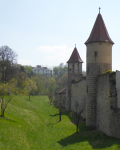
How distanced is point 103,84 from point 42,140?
7.77 metres

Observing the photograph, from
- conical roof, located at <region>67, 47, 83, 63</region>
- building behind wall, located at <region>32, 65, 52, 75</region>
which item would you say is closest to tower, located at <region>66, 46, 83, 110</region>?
conical roof, located at <region>67, 47, 83, 63</region>

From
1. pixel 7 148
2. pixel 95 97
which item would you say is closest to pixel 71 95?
pixel 95 97

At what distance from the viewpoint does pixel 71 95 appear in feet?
107

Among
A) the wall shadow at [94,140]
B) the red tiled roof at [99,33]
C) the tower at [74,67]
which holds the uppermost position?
the red tiled roof at [99,33]

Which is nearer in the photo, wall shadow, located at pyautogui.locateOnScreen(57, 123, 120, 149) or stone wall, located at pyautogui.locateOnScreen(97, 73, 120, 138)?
wall shadow, located at pyautogui.locateOnScreen(57, 123, 120, 149)

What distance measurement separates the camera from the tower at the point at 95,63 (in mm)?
17828

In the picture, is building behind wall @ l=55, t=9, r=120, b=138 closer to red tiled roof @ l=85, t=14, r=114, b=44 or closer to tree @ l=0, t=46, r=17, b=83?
red tiled roof @ l=85, t=14, r=114, b=44

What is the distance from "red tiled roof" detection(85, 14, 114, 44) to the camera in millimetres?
18277

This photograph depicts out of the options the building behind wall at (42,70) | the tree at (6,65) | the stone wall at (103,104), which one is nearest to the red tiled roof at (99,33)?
the stone wall at (103,104)

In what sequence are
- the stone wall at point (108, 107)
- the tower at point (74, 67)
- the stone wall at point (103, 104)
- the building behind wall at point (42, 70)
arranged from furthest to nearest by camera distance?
the building behind wall at point (42, 70) → the tower at point (74, 67) → the stone wall at point (103, 104) → the stone wall at point (108, 107)

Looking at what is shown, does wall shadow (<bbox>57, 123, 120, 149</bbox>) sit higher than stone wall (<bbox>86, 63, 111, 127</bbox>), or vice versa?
stone wall (<bbox>86, 63, 111, 127</bbox>)

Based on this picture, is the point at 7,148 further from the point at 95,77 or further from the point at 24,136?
the point at 95,77

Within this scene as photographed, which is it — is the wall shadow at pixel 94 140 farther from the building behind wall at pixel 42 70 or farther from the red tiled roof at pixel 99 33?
the building behind wall at pixel 42 70

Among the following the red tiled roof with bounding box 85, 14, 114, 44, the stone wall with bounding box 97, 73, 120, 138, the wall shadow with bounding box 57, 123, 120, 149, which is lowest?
the wall shadow with bounding box 57, 123, 120, 149
